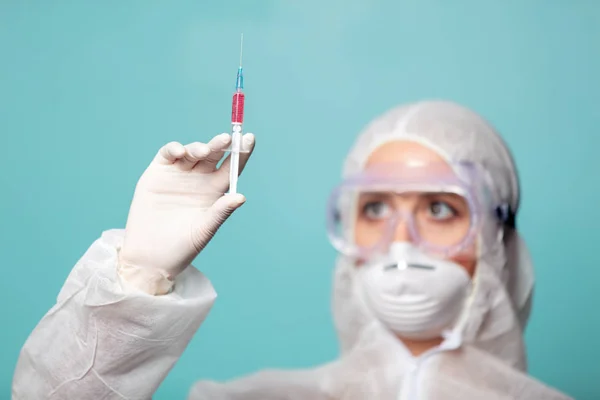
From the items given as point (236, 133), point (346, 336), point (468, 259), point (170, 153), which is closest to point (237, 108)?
point (236, 133)

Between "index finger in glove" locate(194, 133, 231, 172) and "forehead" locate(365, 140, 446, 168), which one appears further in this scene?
"forehead" locate(365, 140, 446, 168)

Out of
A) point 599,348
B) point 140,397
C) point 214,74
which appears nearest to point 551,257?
point 599,348

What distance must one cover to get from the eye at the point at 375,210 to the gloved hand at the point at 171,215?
1.69ft

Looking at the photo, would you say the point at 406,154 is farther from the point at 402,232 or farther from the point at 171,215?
the point at 171,215

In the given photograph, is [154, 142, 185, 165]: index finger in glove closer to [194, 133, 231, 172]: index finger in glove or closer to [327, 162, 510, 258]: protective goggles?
[194, 133, 231, 172]: index finger in glove

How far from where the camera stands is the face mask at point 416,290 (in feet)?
6.32

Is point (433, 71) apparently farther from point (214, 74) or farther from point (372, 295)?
point (372, 295)

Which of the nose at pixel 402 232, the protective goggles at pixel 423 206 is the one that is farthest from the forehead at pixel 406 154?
the nose at pixel 402 232

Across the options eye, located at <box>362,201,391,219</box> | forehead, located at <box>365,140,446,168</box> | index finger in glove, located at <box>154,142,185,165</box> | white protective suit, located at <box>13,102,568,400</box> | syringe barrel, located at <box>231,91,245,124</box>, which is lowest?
white protective suit, located at <box>13,102,568,400</box>

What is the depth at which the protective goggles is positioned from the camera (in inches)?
76.0

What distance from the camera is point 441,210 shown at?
1.97 metres

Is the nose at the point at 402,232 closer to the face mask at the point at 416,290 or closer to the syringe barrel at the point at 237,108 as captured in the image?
the face mask at the point at 416,290

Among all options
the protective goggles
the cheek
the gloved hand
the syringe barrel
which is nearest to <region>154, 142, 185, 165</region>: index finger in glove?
the gloved hand

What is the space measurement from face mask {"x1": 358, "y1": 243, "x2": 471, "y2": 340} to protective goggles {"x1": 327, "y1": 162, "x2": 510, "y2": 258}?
3 cm
